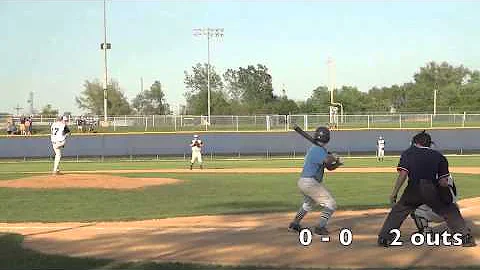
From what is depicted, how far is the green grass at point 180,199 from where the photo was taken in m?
12.6

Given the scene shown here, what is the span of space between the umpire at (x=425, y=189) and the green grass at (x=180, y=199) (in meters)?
4.79

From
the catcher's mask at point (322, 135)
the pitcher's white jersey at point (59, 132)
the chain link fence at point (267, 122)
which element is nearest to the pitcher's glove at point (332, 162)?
the catcher's mask at point (322, 135)

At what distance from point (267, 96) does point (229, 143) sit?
5638cm

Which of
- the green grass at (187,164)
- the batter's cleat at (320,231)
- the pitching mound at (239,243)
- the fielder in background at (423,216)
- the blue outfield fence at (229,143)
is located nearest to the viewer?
the pitching mound at (239,243)

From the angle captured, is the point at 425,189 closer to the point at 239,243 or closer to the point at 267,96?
the point at 239,243

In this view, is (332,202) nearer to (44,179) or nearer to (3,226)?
(3,226)

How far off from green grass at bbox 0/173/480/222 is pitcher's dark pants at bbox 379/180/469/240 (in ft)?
15.7

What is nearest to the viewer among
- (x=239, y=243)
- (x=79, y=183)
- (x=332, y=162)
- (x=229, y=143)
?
(x=332, y=162)

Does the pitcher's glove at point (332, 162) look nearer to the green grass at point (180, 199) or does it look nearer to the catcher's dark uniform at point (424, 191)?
the catcher's dark uniform at point (424, 191)

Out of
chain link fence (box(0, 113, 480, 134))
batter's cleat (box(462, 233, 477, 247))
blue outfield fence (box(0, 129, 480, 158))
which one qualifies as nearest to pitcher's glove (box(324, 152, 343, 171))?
batter's cleat (box(462, 233, 477, 247))

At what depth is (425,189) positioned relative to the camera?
810 cm

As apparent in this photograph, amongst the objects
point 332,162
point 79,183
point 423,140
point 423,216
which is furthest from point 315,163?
point 79,183

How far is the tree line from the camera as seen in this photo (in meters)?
87.1

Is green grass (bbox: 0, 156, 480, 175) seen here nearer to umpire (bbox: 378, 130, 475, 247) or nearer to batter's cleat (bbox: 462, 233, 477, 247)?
umpire (bbox: 378, 130, 475, 247)
